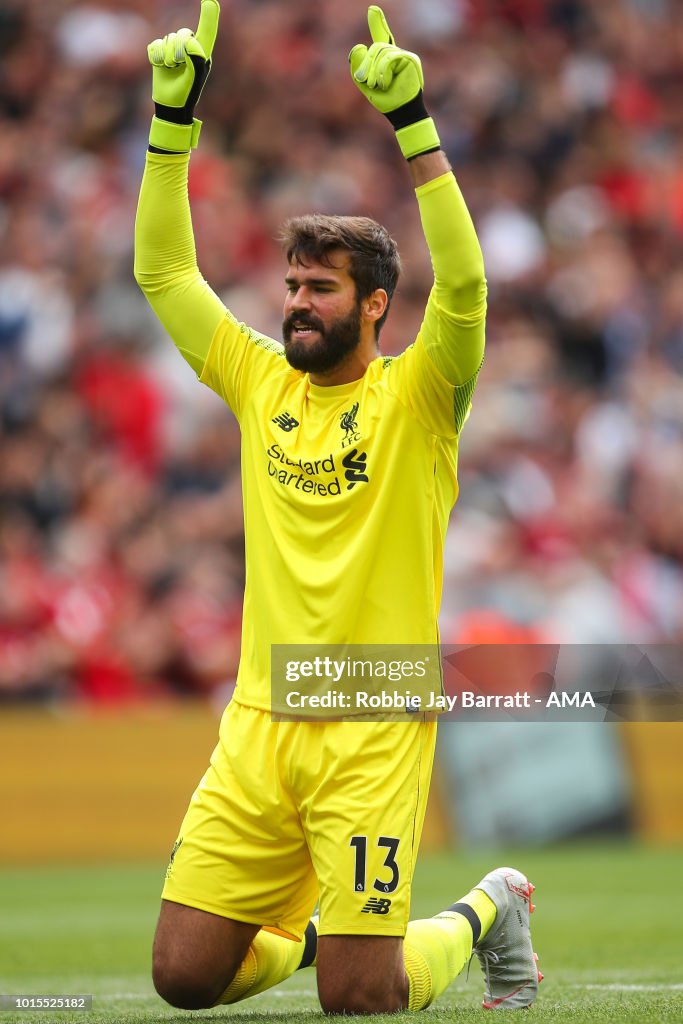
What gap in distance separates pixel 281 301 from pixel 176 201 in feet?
27.5

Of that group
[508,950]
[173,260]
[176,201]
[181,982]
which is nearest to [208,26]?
[176,201]

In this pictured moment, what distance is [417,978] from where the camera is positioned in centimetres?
484

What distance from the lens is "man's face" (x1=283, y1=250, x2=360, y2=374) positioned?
491 centimetres

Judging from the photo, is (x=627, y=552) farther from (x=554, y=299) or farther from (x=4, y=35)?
(x=4, y=35)

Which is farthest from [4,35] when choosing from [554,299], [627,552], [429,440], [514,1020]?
[514,1020]

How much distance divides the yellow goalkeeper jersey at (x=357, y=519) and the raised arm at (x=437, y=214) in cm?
13

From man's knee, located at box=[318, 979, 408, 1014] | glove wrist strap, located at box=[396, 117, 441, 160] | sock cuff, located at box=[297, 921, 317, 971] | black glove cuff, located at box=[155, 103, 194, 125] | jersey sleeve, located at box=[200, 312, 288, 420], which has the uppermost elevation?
black glove cuff, located at box=[155, 103, 194, 125]

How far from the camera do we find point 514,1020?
15.1 feet

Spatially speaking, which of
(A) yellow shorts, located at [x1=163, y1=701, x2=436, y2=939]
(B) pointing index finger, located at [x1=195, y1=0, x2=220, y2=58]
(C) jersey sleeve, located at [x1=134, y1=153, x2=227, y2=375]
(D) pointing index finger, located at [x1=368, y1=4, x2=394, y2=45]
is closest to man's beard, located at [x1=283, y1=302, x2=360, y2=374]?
(C) jersey sleeve, located at [x1=134, y1=153, x2=227, y2=375]

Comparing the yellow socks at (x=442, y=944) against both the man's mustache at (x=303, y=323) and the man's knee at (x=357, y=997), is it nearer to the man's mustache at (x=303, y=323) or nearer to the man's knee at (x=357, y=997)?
the man's knee at (x=357, y=997)

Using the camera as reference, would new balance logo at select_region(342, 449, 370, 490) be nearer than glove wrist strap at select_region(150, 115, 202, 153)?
Yes

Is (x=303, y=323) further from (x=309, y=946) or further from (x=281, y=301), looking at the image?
(x=281, y=301)

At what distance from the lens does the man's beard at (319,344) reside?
491cm

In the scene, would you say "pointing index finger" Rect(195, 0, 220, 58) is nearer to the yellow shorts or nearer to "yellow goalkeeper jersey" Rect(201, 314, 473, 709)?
"yellow goalkeeper jersey" Rect(201, 314, 473, 709)
